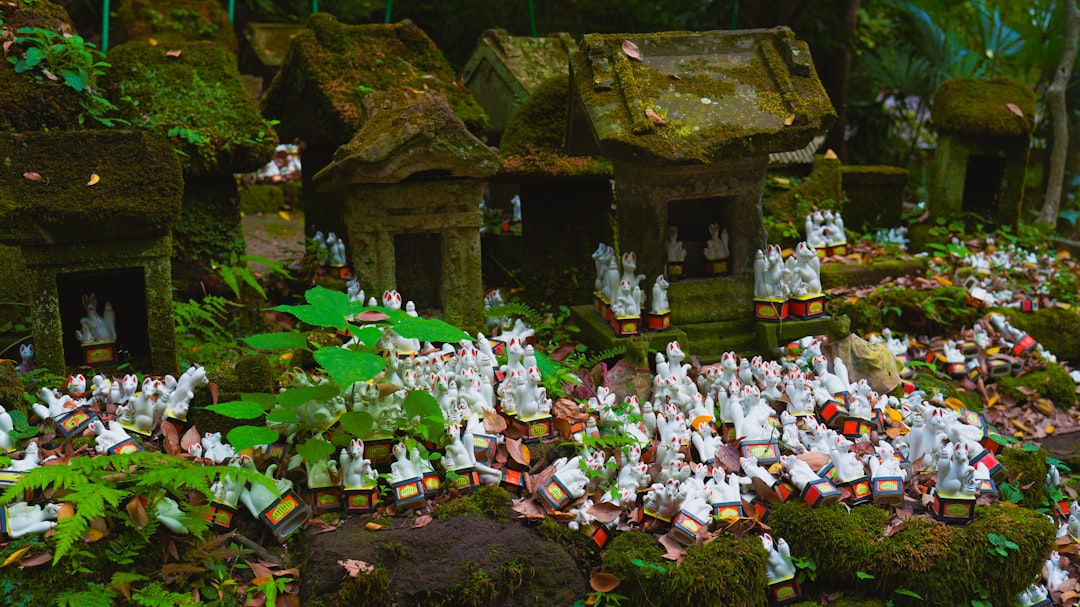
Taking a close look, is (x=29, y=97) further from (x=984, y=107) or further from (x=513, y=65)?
(x=984, y=107)

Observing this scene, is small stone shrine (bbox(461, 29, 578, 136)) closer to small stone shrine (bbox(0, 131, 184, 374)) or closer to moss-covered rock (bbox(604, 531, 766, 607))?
small stone shrine (bbox(0, 131, 184, 374))

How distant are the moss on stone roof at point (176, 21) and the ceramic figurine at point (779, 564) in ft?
29.7

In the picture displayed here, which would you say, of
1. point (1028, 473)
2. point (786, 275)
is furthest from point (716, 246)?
point (1028, 473)

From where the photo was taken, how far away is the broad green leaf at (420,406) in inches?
182

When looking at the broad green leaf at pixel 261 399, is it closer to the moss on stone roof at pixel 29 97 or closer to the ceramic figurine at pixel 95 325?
the ceramic figurine at pixel 95 325

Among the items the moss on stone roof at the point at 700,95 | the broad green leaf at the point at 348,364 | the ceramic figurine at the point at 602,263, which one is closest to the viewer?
the broad green leaf at the point at 348,364

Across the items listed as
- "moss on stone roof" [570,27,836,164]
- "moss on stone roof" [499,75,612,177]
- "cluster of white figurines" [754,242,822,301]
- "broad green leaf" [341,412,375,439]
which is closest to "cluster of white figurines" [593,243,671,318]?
"cluster of white figurines" [754,242,822,301]

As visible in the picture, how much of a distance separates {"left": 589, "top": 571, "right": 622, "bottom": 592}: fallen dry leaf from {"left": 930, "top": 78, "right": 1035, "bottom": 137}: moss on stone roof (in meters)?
7.79

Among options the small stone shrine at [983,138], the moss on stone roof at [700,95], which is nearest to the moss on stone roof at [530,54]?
the moss on stone roof at [700,95]

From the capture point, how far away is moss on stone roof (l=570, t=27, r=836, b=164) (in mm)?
6031

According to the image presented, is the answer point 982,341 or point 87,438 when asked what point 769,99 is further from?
point 87,438

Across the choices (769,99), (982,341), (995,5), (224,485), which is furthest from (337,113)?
(995,5)

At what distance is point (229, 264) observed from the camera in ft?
24.5

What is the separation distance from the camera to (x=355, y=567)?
426cm
